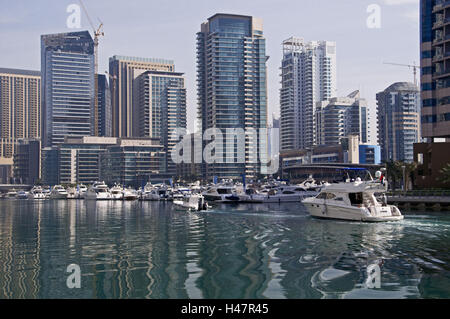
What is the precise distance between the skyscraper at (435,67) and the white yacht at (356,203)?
56.4m

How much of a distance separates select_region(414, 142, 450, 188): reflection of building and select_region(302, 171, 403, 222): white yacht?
3781 cm

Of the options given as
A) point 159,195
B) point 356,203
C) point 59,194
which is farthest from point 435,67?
point 59,194

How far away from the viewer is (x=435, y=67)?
104 metres

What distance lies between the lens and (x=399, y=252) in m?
32.7

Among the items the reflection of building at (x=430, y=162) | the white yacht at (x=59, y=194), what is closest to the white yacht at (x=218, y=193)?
the reflection of building at (x=430, y=162)

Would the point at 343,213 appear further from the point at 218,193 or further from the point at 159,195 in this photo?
the point at 159,195

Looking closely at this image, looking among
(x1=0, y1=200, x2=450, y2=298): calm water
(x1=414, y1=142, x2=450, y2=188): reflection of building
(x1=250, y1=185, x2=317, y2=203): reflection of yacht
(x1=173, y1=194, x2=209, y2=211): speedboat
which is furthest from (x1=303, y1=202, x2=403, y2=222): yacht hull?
(x1=250, y1=185, x2=317, y2=203): reflection of yacht

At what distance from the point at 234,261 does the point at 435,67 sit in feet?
289

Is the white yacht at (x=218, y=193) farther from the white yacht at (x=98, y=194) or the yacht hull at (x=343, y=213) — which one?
the yacht hull at (x=343, y=213)

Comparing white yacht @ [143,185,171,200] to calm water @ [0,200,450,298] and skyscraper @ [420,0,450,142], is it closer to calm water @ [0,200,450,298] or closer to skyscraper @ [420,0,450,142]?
skyscraper @ [420,0,450,142]

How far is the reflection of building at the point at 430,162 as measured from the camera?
288 ft
